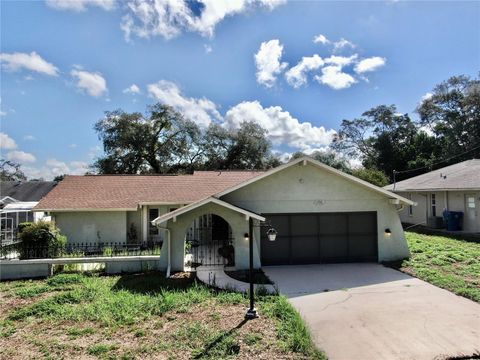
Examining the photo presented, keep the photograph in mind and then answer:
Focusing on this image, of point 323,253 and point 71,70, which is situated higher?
point 71,70

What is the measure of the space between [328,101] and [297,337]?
19036 millimetres

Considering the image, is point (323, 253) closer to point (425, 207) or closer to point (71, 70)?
point (425, 207)

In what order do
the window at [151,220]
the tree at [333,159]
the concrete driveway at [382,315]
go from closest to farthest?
the concrete driveway at [382,315]
the window at [151,220]
the tree at [333,159]

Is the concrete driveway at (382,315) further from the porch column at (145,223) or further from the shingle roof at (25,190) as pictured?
the shingle roof at (25,190)

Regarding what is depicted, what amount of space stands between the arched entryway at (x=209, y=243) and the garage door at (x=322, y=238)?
1631mm

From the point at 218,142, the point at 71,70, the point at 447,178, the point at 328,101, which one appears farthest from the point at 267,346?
the point at 218,142

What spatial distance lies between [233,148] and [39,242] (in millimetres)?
30864

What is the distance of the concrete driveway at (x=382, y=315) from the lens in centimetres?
609

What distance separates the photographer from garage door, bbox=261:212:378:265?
13.4 meters

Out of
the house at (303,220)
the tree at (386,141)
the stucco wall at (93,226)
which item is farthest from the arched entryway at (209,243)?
the tree at (386,141)

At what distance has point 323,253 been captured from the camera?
13664mm

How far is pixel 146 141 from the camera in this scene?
4009cm

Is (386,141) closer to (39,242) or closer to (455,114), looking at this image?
(455,114)

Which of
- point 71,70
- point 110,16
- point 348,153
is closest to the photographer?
point 110,16
